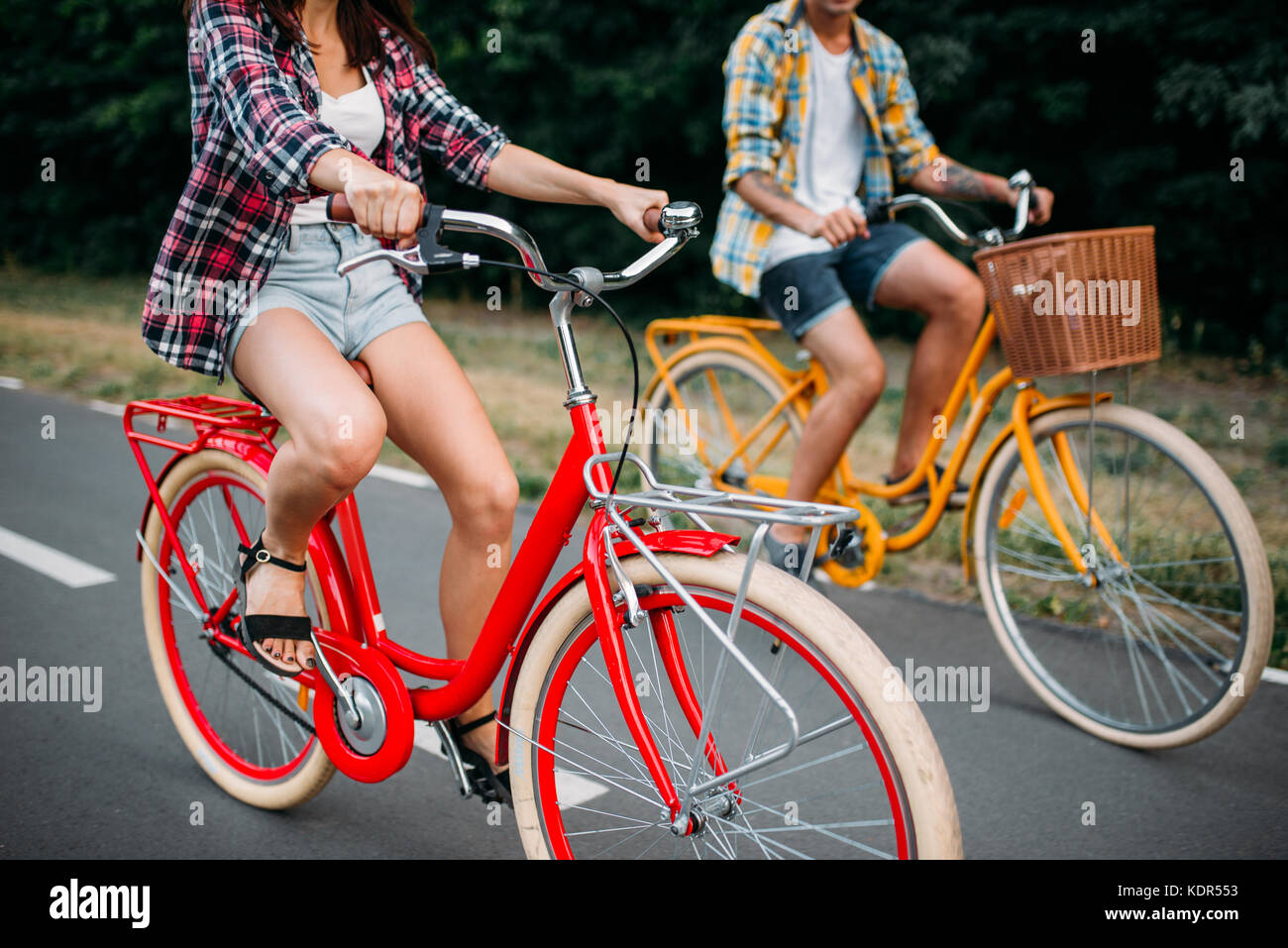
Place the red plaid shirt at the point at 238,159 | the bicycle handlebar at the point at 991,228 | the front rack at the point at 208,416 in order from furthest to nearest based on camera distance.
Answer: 1. the bicycle handlebar at the point at 991,228
2. the front rack at the point at 208,416
3. the red plaid shirt at the point at 238,159

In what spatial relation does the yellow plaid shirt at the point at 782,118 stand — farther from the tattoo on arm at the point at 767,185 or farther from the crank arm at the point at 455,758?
the crank arm at the point at 455,758

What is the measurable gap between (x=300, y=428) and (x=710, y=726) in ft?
3.33

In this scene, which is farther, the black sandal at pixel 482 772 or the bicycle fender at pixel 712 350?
the bicycle fender at pixel 712 350

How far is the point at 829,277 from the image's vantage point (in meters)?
3.87

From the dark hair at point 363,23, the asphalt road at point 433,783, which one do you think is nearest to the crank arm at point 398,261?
the dark hair at point 363,23

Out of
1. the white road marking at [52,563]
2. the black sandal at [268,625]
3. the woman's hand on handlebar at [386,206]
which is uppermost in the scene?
the woman's hand on handlebar at [386,206]

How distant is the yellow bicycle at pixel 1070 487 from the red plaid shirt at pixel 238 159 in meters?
1.28

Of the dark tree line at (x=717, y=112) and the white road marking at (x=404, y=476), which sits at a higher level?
the dark tree line at (x=717, y=112)

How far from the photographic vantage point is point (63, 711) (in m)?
3.45

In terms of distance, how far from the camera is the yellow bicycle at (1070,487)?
3.02 m

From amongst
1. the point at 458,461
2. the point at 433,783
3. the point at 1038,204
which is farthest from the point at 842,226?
the point at 433,783

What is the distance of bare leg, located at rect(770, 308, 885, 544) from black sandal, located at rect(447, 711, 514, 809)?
151cm

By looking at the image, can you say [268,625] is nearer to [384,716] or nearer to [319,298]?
[384,716]

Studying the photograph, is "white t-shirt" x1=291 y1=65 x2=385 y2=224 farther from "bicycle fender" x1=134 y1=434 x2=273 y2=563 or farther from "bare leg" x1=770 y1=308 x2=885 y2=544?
"bare leg" x1=770 y1=308 x2=885 y2=544
